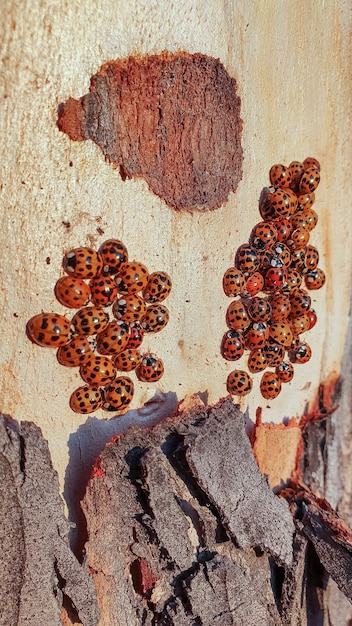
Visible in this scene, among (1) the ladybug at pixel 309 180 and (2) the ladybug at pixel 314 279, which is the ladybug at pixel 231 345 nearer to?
(2) the ladybug at pixel 314 279

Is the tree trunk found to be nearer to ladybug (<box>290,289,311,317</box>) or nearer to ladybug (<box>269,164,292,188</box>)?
ladybug (<box>269,164,292,188</box>)

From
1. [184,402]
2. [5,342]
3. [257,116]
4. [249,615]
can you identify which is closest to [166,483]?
Answer: [184,402]

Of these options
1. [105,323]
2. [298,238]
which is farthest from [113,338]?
[298,238]

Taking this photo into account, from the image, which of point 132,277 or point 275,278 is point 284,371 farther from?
point 132,277

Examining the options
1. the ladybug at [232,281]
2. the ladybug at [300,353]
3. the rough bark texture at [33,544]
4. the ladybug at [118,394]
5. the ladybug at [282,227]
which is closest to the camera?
the rough bark texture at [33,544]

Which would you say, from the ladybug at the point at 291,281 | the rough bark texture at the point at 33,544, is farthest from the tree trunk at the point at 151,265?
the ladybug at the point at 291,281

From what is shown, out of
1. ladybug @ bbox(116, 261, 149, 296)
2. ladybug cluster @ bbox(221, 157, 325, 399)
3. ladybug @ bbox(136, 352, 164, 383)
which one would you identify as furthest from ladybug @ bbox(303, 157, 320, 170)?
ladybug @ bbox(136, 352, 164, 383)
